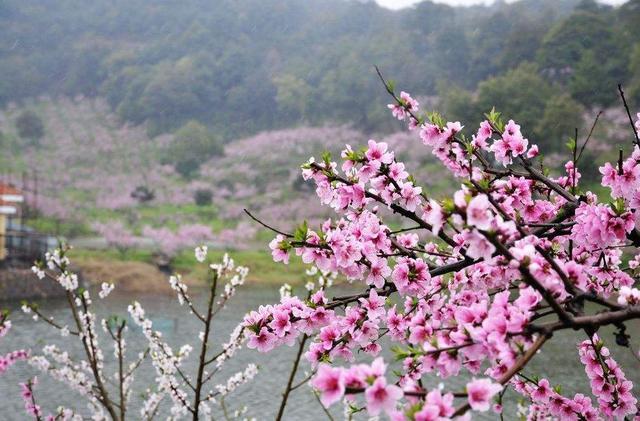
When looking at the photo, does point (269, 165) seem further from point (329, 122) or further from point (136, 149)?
point (136, 149)

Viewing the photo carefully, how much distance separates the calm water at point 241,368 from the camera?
23.2ft

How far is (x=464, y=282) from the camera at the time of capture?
216cm

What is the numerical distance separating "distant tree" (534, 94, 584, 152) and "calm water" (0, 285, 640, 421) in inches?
684

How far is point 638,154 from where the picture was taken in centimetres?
179

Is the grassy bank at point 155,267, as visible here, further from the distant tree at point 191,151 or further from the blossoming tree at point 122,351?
the distant tree at point 191,151

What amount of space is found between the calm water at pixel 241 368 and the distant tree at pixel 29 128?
36.9 meters

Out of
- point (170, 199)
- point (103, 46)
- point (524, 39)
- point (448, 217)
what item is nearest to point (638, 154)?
point (448, 217)

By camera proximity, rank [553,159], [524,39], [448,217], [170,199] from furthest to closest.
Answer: [524,39], [170,199], [553,159], [448,217]

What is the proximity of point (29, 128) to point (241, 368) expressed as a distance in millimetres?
44727

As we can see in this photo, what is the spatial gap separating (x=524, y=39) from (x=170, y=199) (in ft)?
91.3

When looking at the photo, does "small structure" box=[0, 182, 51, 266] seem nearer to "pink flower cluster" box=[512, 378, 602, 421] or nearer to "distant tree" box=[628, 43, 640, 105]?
"pink flower cluster" box=[512, 378, 602, 421]

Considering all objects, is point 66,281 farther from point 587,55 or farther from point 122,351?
point 587,55

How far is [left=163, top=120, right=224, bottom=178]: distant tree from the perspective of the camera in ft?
136

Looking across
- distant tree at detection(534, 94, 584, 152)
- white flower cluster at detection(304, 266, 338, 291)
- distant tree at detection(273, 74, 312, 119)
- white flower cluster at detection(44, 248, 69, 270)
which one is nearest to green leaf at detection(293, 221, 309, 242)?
white flower cluster at detection(304, 266, 338, 291)
